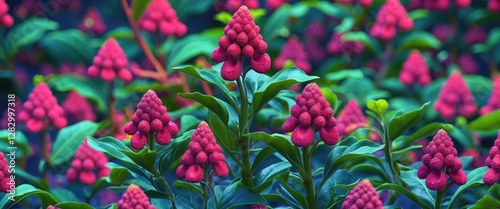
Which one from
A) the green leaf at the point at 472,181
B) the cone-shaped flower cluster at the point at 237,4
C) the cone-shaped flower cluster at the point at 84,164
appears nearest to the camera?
the green leaf at the point at 472,181

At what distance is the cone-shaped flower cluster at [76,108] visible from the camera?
2.69 metres

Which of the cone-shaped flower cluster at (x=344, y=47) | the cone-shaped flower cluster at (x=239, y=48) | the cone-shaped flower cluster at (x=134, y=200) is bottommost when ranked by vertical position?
the cone-shaped flower cluster at (x=344, y=47)

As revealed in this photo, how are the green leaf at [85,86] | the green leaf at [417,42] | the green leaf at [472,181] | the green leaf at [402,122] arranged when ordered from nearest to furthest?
the green leaf at [472,181]
the green leaf at [402,122]
the green leaf at [85,86]
the green leaf at [417,42]

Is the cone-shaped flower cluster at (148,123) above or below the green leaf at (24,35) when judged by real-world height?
above

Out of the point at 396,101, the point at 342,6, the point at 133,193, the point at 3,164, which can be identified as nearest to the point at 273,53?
the point at 342,6

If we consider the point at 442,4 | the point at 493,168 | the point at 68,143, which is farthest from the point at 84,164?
the point at 442,4

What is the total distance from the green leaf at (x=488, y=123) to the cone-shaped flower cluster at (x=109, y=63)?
102 cm

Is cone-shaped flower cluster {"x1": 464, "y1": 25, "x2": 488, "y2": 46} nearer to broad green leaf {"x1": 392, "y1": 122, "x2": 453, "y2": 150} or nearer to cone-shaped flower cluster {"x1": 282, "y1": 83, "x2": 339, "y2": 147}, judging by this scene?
broad green leaf {"x1": 392, "y1": 122, "x2": 453, "y2": 150}

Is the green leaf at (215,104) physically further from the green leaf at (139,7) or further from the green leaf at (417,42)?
the green leaf at (417,42)

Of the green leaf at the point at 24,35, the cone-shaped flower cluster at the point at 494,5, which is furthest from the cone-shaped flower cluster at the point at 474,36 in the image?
the green leaf at the point at 24,35

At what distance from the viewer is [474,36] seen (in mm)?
3281

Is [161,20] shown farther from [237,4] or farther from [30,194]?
[30,194]

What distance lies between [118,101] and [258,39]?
1.35 meters

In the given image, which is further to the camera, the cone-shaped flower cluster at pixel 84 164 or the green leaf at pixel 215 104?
the cone-shaped flower cluster at pixel 84 164
